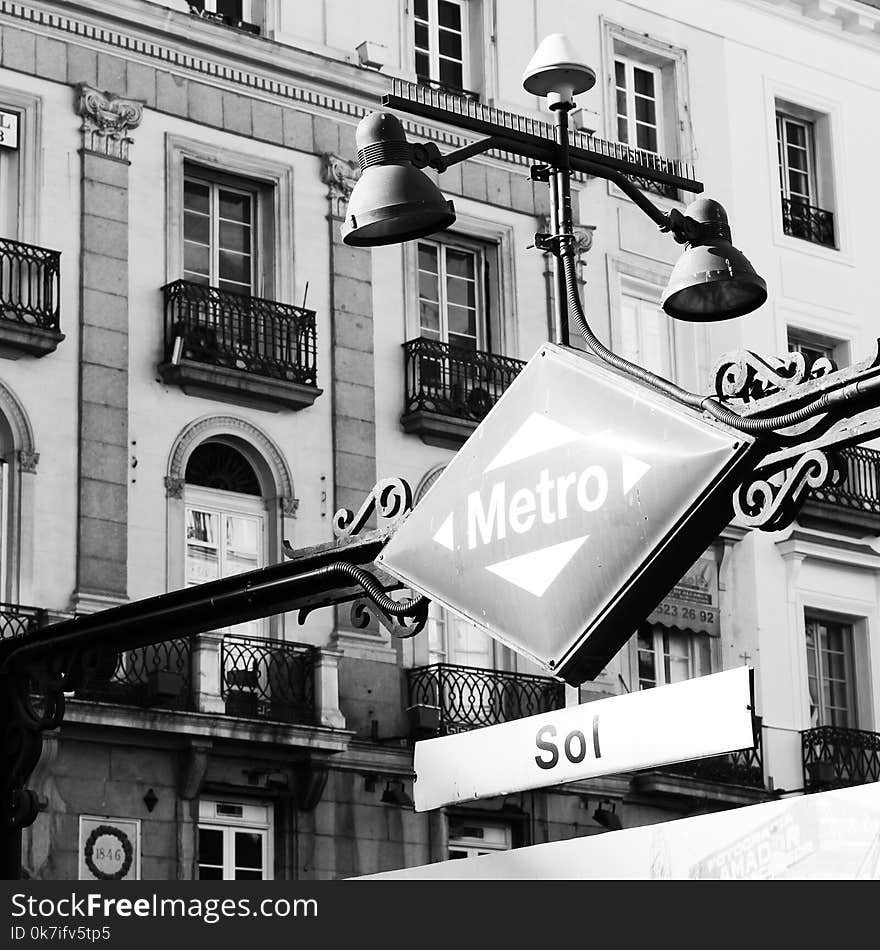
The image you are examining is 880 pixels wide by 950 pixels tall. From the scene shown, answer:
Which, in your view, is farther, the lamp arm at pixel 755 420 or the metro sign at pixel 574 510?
the metro sign at pixel 574 510

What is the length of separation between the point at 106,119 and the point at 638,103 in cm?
869

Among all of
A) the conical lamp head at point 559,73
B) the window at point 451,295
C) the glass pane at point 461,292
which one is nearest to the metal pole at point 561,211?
the conical lamp head at point 559,73

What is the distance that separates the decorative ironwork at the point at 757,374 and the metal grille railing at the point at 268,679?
15.9m

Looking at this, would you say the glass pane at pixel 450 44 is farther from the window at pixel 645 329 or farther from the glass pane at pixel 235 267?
the glass pane at pixel 235 267

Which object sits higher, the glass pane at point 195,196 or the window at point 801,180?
the window at point 801,180

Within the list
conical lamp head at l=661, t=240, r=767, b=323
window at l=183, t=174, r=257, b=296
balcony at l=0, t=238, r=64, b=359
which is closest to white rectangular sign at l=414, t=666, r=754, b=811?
conical lamp head at l=661, t=240, r=767, b=323

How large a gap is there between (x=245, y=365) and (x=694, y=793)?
7.71 meters

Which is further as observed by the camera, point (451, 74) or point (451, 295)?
point (451, 74)

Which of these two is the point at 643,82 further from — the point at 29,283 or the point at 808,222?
the point at 29,283

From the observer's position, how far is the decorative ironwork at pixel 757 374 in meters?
7.88

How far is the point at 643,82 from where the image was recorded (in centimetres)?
3036

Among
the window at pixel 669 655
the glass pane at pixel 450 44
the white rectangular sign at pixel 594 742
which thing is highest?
the glass pane at pixel 450 44

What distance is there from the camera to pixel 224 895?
7.71 metres

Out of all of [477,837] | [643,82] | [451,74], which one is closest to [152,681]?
[477,837]
